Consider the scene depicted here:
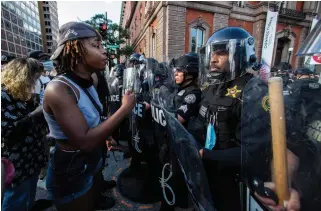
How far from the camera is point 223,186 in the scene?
139cm

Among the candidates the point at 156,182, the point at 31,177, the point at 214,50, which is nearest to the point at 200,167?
the point at 214,50

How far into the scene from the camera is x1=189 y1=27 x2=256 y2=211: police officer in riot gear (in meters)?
1.30

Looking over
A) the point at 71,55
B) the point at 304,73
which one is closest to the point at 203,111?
the point at 71,55

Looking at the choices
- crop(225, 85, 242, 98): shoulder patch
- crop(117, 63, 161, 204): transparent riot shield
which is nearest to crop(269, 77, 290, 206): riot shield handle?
crop(225, 85, 242, 98): shoulder patch

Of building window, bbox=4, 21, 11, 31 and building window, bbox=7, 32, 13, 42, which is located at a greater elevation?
building window, bbox=4, 21, 11, 31

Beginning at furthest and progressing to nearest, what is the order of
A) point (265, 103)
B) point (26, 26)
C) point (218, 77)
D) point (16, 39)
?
point (26, 26), point (16, 39), point (218, 77), point (265, 103)

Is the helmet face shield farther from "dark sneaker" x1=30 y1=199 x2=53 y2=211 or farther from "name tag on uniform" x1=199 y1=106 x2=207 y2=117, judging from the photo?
"dark sneaker" x1=30 y1=199 x2=53 y2=211

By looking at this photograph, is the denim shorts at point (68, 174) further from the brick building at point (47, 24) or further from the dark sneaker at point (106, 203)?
the brick building at point (47, 24)

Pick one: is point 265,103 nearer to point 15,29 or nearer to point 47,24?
point 15,29

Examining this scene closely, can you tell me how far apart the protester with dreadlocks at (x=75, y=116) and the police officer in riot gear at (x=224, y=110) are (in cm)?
68

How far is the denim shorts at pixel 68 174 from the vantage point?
1236mm

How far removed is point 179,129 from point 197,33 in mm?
13975

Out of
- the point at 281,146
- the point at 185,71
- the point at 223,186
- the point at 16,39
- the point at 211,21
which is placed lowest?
the point at 223,186

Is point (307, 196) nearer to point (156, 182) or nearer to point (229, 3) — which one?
point (156, 182)
